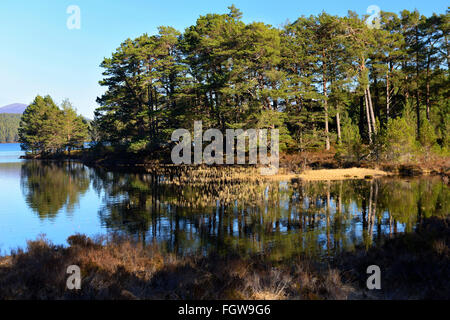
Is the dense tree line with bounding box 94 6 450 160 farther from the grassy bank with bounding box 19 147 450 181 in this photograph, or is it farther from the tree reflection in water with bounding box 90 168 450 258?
the tree reflection in water with bounding box 90 168 450 258

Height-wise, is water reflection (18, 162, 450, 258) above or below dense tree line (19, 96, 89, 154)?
below

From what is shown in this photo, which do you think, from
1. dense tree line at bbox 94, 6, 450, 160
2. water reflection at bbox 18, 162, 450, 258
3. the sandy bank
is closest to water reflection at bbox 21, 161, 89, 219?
water reflection at bbox 18, 162, 450, 258

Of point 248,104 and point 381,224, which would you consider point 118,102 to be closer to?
point 248,104

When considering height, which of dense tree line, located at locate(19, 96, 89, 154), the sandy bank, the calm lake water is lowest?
the calm lake water

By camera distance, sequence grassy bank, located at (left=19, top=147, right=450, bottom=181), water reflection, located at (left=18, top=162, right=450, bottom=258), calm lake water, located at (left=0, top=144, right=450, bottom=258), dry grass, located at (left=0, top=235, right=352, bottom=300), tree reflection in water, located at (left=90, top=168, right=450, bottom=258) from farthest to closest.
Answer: grassy bank, located at (left=19, top=147, right=450, bottom=181)
calm lake water, located at (left=0, top=144, right=450, bottom=258)
water reflection, located at (left=18, top=162, right=450, bottom=258)
tree reflection in water, located at (left=90, top=168, right=450, bottom=258)
dry grass, located at (left=0, top=235, right=352, bottom=300)

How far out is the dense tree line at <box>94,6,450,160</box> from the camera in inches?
1463

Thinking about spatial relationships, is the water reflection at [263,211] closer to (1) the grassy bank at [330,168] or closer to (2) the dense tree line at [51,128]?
(1) the grassy bank at [330,168]

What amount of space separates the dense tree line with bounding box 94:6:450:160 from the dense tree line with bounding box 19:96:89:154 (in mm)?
37007

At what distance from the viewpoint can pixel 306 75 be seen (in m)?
45.1

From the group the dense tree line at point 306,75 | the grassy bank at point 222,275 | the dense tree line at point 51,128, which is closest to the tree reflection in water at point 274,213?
the grassy bank at point 222,275

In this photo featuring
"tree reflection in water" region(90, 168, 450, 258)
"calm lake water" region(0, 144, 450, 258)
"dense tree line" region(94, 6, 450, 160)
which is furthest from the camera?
"dense tree line" region(94, 6, 450, 160)

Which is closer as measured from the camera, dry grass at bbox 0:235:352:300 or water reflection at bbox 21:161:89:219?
dry grass at bbox 0:235:352:300

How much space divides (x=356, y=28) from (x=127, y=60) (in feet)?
110

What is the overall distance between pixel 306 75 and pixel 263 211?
30821mm
